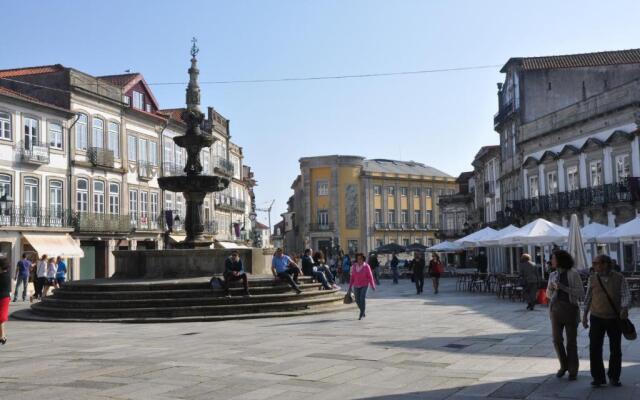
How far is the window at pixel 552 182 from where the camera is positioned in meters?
37.8

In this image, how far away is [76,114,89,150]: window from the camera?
120 ft

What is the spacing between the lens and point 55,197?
1379 inches

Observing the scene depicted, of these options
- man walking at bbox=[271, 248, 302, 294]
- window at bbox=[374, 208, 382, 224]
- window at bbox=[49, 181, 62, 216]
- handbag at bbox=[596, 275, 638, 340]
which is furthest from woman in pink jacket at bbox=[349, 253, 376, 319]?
window at bbox=[374, 208, 382, 224]

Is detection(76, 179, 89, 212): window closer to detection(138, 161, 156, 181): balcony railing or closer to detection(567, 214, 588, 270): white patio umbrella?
detection(138, 161, 156, 181): balcony railing

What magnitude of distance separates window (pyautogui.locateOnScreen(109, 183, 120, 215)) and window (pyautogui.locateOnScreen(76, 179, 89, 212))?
6.65 feet

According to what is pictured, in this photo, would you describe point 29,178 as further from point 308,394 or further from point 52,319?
point 308,394

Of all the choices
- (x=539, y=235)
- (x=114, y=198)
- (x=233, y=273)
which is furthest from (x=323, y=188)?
(x=233, y=273)

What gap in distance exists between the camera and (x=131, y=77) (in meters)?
43.2

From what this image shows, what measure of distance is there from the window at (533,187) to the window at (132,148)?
22.4 metres

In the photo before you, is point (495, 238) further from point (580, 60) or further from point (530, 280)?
point (580, 60)

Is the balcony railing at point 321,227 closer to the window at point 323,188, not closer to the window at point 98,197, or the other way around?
the window at point 323,188

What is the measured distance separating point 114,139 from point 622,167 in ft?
84.4

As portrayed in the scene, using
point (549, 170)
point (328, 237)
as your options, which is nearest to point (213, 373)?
point (549, 170)

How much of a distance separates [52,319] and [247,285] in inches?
169
